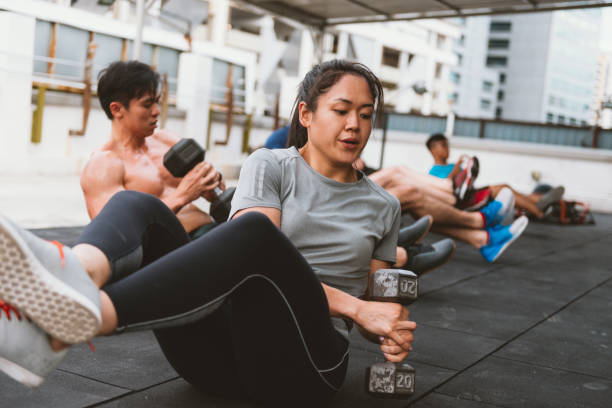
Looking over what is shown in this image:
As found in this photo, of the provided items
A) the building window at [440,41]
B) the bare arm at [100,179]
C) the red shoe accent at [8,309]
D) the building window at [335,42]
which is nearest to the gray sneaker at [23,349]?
the red shoe accent at [8,309]

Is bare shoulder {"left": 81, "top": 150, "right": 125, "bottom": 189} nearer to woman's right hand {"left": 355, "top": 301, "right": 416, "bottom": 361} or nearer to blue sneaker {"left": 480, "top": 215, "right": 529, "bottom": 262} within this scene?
woman's right hand {"left": 355, "top": 301, "right": 416, "bottom": 361}

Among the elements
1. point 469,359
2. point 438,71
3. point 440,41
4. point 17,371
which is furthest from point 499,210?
point 440,41

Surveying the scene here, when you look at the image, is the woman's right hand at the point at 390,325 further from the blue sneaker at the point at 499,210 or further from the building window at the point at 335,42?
the building window at the point at 335,42

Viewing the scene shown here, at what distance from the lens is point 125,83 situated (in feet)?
9.84

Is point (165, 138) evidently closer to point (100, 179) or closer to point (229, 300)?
point (100, 179)

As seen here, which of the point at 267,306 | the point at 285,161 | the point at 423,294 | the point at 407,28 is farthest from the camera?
the point at 407,28

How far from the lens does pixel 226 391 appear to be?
204 centimetres

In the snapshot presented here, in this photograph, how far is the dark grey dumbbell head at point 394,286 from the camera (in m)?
1.70

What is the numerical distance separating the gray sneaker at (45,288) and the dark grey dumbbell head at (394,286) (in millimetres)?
703

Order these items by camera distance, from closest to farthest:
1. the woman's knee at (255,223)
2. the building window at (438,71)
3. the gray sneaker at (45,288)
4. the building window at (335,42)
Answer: the gray sneaker at (45,288), the woman's knee at (255,223), the building window at (335,42), the building window at (438,71)

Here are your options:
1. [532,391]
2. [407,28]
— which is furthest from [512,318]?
[407,28]

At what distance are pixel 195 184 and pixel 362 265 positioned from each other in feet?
4.44

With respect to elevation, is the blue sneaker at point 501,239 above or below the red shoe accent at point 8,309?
below

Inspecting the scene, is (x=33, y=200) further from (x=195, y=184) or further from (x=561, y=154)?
(x=561, y=154)
